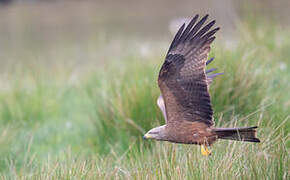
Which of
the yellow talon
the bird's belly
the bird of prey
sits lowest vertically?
the yellow talon

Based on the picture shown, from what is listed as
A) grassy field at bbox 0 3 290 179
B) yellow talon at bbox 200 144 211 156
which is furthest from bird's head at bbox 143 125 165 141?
yellow talon at bbox 200 144 211 156

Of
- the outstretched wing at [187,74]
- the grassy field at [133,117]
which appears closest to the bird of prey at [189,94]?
the outstretched wing at [187,74]

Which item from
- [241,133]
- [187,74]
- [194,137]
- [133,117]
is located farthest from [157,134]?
[133,117]

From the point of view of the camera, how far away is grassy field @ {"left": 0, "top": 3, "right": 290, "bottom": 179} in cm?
289

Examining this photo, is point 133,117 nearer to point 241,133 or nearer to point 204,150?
point 204,150

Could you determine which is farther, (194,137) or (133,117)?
(133,117)

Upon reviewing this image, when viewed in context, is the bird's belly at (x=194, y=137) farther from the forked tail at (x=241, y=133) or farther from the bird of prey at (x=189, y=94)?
the forked tail at (x=241, y=133)

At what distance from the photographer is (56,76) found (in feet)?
25.0

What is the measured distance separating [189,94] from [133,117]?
1.42 meters

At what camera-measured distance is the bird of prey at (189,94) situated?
2875mm

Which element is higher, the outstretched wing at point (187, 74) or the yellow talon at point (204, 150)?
the outstretched wing at point (187, 74)

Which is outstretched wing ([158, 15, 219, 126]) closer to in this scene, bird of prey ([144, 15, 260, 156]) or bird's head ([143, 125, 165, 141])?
bird of prey ([144, 15, 260, 156])

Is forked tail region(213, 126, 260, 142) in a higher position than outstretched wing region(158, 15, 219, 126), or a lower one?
lower

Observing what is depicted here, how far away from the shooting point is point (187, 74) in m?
2.92
